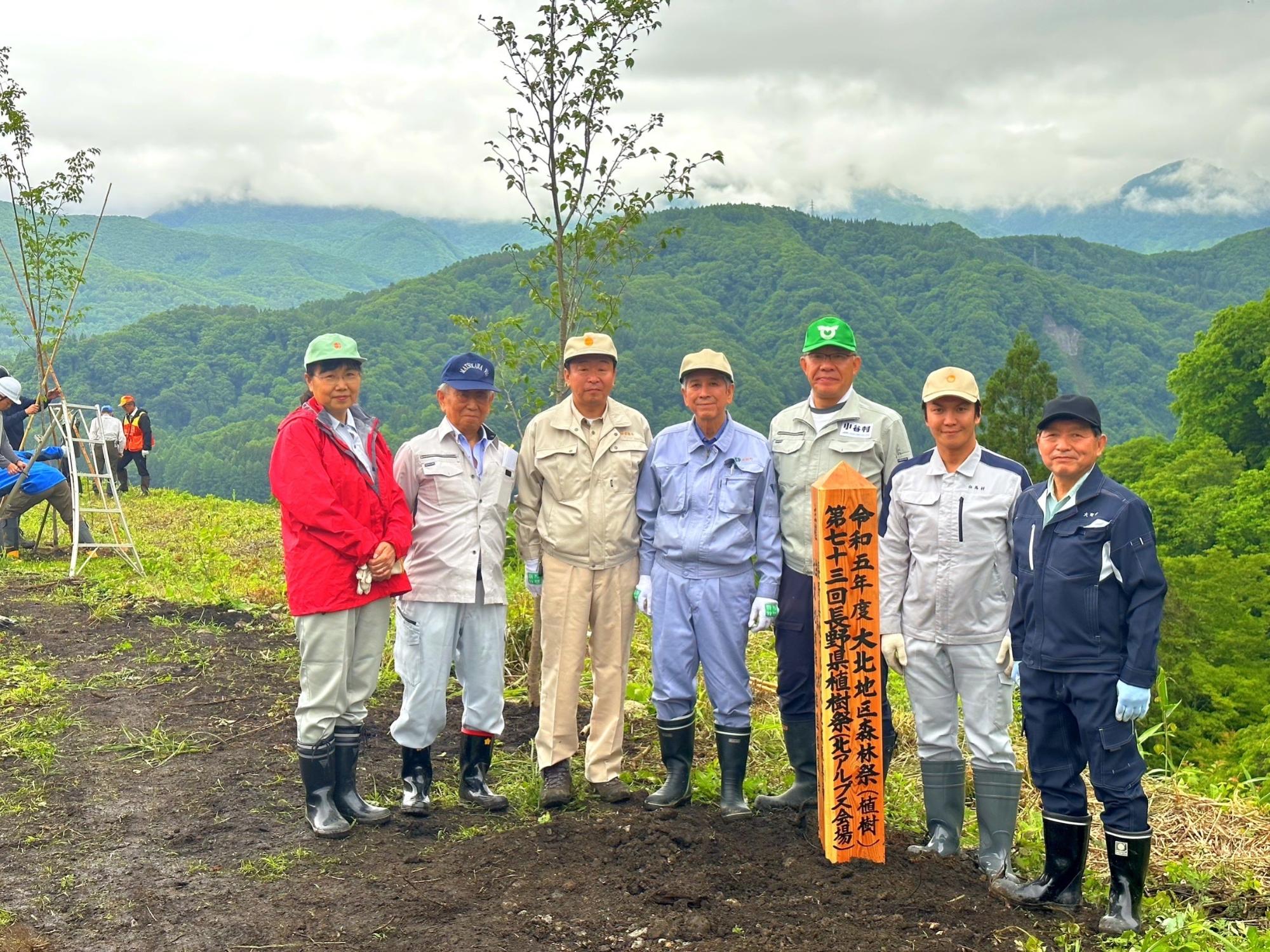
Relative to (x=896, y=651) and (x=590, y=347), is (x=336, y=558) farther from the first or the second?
(x=896, y=651)

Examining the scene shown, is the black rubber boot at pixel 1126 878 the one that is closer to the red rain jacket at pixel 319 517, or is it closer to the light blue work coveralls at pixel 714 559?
the light blue work coveralls at pixel 714 559

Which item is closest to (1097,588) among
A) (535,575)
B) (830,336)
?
(830,336)

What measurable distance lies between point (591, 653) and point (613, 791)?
2.26 ft

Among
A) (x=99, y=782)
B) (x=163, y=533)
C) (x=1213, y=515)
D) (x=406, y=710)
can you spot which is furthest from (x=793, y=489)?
(x=1213, y=515)

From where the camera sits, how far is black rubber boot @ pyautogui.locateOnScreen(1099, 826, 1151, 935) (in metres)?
3.90

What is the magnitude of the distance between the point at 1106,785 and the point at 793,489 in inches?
72.9

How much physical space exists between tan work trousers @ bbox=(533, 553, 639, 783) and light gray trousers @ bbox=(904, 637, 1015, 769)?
1427 mm

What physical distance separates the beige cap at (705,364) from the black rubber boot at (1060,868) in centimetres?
236

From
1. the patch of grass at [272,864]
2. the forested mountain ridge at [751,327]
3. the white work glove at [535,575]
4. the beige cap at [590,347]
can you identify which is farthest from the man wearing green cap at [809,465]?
the forested mountain ridge at [751,327]

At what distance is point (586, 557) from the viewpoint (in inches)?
201

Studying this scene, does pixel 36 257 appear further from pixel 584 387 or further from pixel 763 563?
pixel 763 563

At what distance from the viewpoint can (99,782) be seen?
5.61 m

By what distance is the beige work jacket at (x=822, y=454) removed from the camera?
488 centimetres

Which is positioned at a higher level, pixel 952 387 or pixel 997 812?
pixel 952 387
